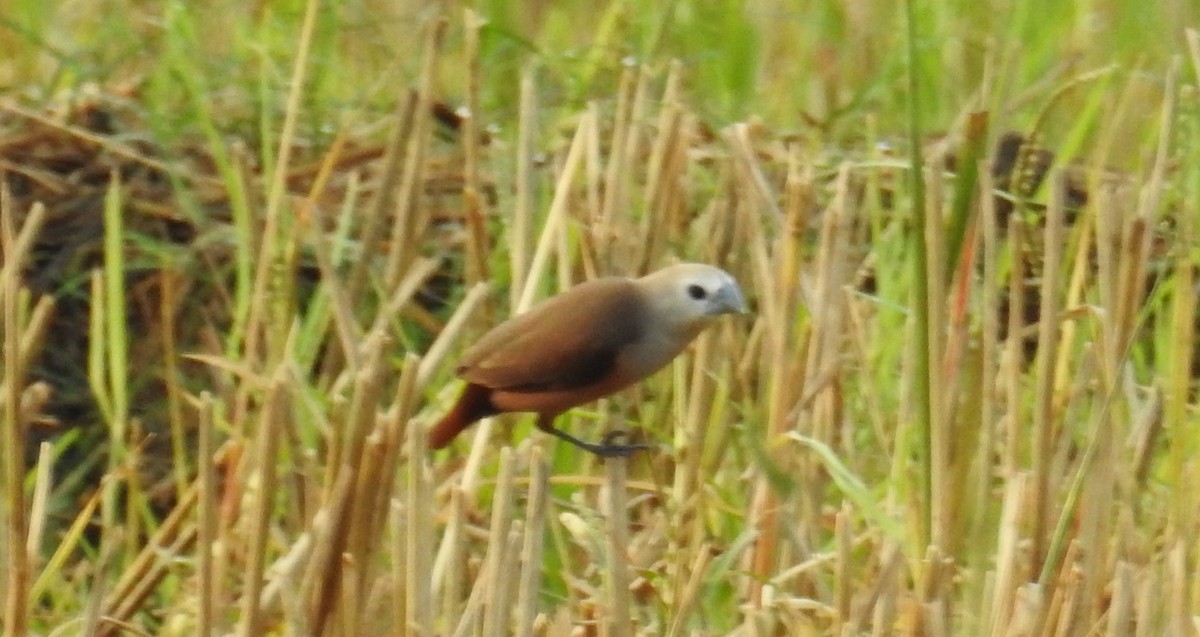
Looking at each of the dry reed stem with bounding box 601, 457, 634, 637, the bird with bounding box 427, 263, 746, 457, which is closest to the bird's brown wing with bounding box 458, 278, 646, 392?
the bird with bounding box 427, 263, 746, 457

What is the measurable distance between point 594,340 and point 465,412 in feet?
0.70

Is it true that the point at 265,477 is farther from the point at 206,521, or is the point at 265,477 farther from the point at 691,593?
the point at 691,593

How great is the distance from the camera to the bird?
245 cm

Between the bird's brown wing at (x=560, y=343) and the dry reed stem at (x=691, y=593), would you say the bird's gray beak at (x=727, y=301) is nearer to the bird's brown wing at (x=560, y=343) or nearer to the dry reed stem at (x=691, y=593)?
the bird's brown wing at (x=560, y=343)

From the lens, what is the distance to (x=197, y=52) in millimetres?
4363

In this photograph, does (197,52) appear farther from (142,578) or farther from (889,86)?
(142,578)

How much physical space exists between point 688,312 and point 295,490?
54cm

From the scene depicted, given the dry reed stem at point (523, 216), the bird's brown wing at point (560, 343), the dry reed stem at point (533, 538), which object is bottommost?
the dry reed stem at point (533, 538)

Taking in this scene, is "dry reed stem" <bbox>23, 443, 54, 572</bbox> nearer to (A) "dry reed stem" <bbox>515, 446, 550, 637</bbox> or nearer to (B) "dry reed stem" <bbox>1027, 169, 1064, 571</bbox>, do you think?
(A) "dry reed stem" <bbox>515, 446, 550, 637</bbox>

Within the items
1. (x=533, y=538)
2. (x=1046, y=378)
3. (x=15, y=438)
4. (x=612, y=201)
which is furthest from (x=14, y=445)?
(x=1046, y=378)

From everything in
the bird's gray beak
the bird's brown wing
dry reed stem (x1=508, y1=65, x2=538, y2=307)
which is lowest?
the bird's brown wing

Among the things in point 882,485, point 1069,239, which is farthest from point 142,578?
point 1069,239

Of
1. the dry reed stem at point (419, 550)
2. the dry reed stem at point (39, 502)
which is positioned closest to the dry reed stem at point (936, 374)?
the dry reed stem at point (419, 550)

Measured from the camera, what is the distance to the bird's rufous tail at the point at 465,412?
8.39 feet
